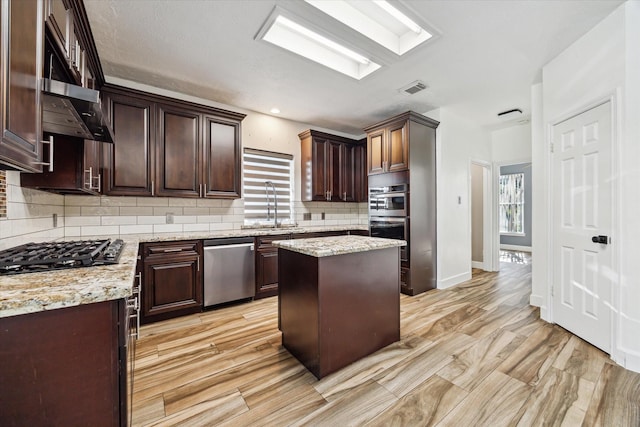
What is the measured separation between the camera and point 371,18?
93.5 inches

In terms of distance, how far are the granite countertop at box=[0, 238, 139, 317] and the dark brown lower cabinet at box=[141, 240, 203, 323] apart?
1.66 meters

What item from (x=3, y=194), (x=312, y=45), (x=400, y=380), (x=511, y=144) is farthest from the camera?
(x=511, y=144)

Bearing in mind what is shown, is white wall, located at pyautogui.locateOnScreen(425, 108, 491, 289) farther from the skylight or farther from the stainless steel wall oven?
the skylight

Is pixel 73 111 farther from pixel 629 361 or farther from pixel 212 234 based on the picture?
pixel 629 361

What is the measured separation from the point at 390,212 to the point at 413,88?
1.66m

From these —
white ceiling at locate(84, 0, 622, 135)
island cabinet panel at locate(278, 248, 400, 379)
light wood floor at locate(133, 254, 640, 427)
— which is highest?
white ceiling at locate(84, 0, 622, 135)

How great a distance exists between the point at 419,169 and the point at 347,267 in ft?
7.85

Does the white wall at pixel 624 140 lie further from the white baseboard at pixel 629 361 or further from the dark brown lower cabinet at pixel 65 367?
the dark brown lower cabinet at pixel 65 367

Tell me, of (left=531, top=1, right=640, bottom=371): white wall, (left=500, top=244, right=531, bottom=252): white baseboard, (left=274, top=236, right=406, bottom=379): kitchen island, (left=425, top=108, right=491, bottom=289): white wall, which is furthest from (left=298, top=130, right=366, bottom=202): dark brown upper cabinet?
(left=500, top=244, right=531, bottom=252): white baseboard

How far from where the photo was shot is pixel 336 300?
1.98m

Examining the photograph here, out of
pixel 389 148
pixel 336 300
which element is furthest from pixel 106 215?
pixel 389 148

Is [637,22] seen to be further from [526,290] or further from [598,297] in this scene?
[526,290]

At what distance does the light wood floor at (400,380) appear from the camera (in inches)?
62.2

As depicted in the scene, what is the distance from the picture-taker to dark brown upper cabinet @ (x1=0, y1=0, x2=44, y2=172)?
0.85 metres
